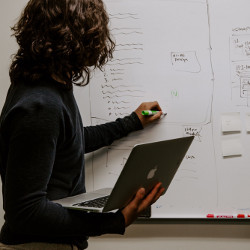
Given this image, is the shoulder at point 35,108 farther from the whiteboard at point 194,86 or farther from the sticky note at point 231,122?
the sticky note at point 231,122

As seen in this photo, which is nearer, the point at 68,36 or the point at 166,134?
the point at 68,36

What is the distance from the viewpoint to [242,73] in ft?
4.96

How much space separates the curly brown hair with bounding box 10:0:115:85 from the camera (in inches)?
37.8

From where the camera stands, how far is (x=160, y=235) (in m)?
1.58

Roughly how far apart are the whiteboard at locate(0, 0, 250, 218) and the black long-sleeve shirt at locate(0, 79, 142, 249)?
0.55m

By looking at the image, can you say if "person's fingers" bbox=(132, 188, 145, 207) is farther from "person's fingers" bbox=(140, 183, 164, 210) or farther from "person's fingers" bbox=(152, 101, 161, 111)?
"person's fingers" bbox=(152, 101, 161, 111)

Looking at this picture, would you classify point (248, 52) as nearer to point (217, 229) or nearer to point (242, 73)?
point (242, 73)

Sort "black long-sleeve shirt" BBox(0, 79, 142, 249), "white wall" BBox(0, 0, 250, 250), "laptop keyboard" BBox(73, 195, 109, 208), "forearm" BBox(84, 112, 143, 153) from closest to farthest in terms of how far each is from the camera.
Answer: "black long-sleeve shirt" BBox(0, 79, 142, 249)
"laptop keyboard" BBox(73, 195, 109, 208)
"forearm" BBox(84, 112, 143, 153)
"white wall" BBox(0, 0, 250, 250)

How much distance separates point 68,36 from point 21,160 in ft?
1.12

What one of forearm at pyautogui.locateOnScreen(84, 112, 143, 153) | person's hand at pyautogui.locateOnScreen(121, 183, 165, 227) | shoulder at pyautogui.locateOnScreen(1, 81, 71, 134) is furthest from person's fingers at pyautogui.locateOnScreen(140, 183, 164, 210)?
forearm at pyautogui.locateOnScreen(84, 112, 143, 153)

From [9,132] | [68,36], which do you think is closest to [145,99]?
[68,36]

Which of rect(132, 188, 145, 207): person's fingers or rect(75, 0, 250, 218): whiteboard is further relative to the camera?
rect(75, 0, 250, 218): whiteboard

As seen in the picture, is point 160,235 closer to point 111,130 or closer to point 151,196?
point 111,130

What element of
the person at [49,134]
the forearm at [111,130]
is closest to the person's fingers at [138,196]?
the person at [49,134]
